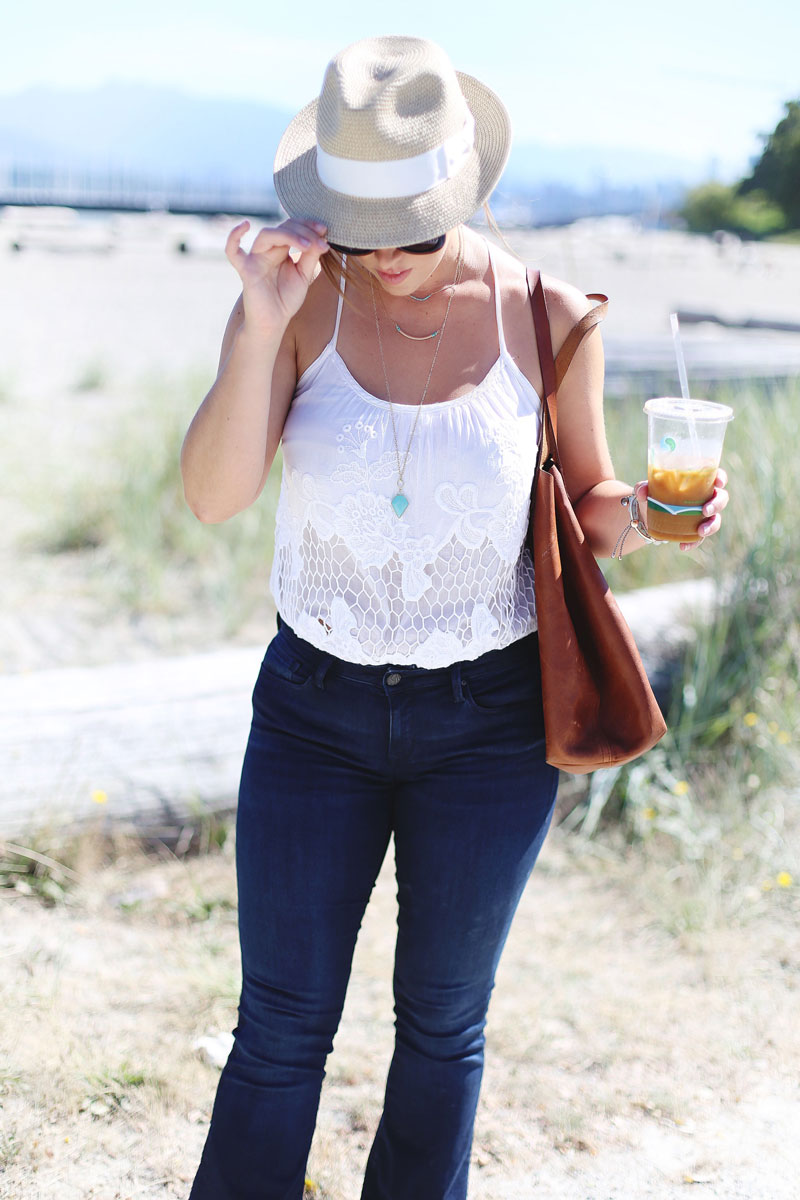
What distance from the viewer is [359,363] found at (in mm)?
1638

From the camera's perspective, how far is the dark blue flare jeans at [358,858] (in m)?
1.63

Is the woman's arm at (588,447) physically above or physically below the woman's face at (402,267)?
below

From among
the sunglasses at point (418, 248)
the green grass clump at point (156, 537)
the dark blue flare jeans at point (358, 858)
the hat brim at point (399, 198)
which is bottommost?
the green grass clump at point (156, 537)

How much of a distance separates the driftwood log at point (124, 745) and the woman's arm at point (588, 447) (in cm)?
167

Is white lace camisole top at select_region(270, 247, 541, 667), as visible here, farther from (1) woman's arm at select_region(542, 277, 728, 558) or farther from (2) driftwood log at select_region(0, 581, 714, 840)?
(2) driftwood log at select_region(0, 581, 714, 840)

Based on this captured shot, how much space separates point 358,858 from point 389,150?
1.05 meters

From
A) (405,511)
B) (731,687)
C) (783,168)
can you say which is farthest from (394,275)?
(783,168)

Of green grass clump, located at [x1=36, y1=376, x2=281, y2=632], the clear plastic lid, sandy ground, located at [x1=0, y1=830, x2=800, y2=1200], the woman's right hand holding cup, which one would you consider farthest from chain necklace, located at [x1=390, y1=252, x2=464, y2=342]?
green grass clump, located at [x1=36, y1=376, x2=281, y2=632]

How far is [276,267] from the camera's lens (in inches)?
59.1

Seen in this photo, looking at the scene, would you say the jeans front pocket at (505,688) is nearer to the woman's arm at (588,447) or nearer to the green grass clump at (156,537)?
the woman's arm at (588,447)

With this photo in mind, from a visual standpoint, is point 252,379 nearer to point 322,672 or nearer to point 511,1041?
point 322,672

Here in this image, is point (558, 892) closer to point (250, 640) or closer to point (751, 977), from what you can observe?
point (751, 977)

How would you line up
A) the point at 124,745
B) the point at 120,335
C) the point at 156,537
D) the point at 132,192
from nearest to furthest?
the point at 124,745 → the point at 156,537 → the point at 120,335 → the point at 132,192

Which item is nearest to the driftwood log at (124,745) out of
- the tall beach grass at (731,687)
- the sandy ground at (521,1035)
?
the sandy ground at (521,1035)
